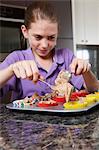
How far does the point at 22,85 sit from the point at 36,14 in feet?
0.83

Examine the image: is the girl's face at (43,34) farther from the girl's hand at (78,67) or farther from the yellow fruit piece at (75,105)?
the yellow fruit piece at (75,105)

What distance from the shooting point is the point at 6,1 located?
2.15 metres

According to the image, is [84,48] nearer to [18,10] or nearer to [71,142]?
[18,10]

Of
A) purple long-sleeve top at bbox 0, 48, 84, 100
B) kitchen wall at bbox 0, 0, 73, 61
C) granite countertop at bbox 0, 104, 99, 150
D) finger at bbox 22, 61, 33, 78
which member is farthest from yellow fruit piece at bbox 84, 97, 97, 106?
kitchen wall at bbox 0, 0, 73, 61

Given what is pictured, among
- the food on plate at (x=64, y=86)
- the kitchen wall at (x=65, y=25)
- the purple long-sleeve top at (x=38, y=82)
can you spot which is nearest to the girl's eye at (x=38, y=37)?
the purple long-sleeve top at (x=38, y=82)

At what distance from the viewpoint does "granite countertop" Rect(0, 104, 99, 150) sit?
0.31 metres

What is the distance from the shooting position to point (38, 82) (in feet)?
2.76

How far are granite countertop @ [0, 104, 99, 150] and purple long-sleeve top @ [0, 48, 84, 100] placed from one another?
0.29 m

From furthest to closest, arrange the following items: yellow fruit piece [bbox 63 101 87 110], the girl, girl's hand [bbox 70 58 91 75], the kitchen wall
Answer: the kitchen wall < the girl < girl's hand [bbox 70 58 91 75] < yellow fruit piece [bbox 63 101 87 110]

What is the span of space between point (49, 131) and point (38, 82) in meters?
0.46

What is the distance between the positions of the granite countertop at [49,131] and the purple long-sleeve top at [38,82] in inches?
11.5

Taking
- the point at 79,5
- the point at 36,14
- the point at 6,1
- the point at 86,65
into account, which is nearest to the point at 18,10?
the point at 6,1

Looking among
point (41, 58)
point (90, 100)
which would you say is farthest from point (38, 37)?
point (90, 100)

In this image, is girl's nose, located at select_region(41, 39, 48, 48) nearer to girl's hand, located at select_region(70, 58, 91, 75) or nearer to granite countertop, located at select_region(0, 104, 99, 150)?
girl's hand, located at select_region(70, 58, 91, 75)
